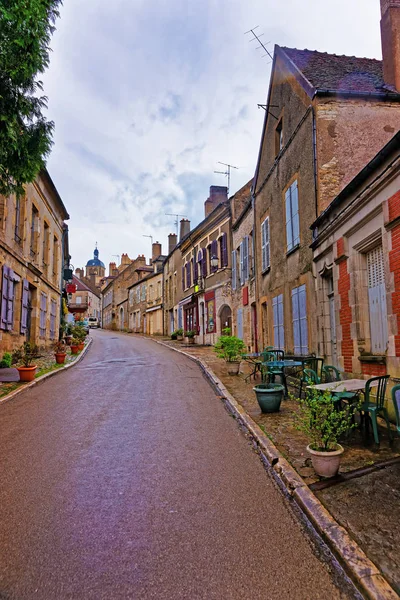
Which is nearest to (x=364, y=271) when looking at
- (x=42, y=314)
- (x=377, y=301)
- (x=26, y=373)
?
(x=377, y=301)

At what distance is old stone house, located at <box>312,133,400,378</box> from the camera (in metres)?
5.68

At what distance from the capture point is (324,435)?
13.1 ft

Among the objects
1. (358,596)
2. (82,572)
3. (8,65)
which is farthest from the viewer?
(8,65)

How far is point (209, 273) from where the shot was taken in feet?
77.1

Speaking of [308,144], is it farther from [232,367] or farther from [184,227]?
[184,227]

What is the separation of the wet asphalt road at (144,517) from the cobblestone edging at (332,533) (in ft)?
0.49

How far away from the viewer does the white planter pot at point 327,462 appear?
3859mm

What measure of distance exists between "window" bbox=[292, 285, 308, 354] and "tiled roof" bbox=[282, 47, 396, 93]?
4757 millimetres

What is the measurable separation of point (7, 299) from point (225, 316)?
11717mm

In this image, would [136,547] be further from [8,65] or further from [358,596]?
[8,65]

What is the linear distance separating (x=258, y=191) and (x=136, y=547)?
13279 millimetres

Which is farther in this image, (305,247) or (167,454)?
(305,247)

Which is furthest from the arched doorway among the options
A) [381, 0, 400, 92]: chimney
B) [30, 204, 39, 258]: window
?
Answer: [381, 0, 400, 92]: chimney

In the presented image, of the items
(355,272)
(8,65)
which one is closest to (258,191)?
(355,272)
